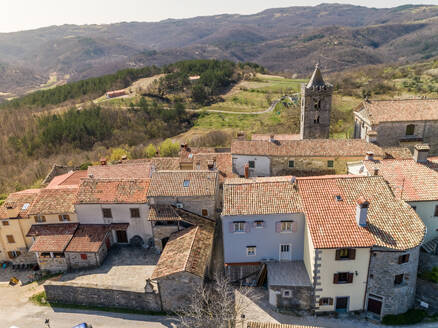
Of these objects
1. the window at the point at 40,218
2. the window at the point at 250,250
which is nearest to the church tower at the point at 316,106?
the window at the point at 250,250

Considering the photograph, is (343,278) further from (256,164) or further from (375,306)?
(256,164)

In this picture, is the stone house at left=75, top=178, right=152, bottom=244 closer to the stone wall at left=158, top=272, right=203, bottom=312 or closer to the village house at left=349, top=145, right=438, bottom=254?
the stone wall at left=158, top=272, right=203, bottom=312

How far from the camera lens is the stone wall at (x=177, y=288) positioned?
29.6 meters

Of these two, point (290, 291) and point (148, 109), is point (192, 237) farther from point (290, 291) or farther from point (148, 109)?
point (148, 109)

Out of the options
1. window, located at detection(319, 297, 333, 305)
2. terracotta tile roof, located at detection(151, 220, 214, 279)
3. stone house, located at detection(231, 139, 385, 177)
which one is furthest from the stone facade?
stone house, located at detection(231, 139, 385, 177)

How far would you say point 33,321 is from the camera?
3178 cm

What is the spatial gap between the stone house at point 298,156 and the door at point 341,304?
19159 millimetres

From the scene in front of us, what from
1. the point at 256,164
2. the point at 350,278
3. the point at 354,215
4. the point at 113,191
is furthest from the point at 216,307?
the point at 256,164

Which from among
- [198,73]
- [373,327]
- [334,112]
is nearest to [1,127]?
[198,73]

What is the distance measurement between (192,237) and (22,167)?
66075 mm

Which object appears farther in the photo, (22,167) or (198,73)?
(198,73)

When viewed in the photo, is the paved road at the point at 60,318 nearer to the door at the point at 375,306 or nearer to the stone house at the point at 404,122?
the door at the point at 375,306

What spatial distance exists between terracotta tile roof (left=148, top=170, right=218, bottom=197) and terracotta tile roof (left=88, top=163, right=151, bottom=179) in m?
6.59

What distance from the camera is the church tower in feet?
172
